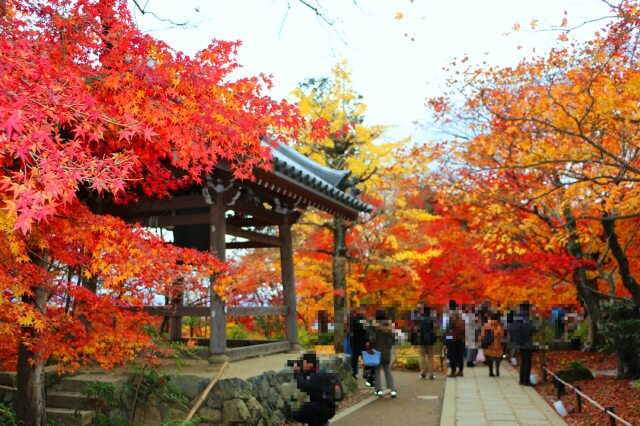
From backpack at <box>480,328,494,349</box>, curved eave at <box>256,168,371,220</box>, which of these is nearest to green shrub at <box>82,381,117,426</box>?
curved eave at <box>256,168,371,220</box>

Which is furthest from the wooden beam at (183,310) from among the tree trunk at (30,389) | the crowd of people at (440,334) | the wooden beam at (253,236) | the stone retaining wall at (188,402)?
the crowd of people at (440,334)

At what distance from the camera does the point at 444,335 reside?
13570 millimetres

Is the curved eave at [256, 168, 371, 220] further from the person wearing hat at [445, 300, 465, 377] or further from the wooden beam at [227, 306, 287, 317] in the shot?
the person wearing hat at [445, 300, 465, 377]

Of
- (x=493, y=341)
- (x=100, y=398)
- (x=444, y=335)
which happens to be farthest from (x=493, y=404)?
(x=100, y=398)

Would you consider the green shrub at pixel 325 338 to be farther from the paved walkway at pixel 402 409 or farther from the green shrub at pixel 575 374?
the green shrub at pixel 575 374

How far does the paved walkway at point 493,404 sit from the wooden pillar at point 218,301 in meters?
3.65

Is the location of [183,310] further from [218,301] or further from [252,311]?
[252,311]

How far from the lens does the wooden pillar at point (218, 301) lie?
8.70 m

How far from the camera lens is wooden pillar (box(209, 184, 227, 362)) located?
870cm

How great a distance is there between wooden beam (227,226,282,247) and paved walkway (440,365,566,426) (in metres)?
4.43

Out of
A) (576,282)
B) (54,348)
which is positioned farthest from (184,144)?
(576,282)

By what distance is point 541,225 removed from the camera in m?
15.9

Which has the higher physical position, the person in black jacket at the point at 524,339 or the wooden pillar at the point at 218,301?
the wooden pillar at the point at 218,301

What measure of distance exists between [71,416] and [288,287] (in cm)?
482
